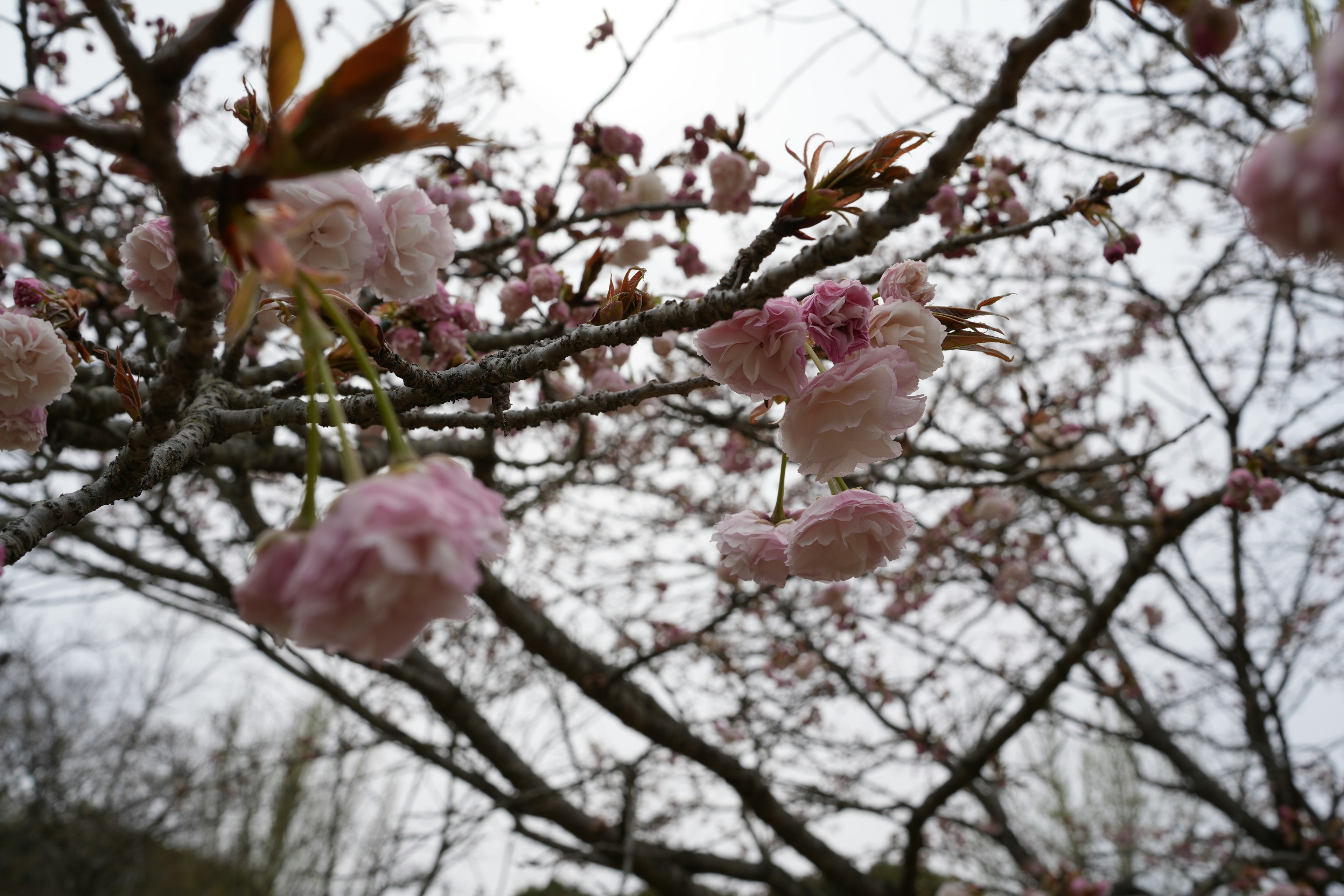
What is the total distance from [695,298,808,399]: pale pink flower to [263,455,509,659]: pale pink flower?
461mm

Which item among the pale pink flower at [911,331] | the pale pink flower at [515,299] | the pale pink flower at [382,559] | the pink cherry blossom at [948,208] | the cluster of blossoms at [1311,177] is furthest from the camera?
the pink cherry blossom at [948,208]

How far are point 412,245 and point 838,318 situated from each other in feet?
2.28

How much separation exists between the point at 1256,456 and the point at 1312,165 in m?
2.07

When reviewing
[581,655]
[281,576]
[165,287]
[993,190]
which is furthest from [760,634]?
[281,576]

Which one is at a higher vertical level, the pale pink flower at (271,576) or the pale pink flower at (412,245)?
the pale pink flower at (412,245)

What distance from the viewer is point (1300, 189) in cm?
37

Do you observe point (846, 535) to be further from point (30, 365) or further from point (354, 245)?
point (30, 365)

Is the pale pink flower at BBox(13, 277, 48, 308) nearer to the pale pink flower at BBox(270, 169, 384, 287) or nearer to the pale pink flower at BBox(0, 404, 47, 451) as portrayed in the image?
the pale pink flower at BBox(0, 404, 47, 451)

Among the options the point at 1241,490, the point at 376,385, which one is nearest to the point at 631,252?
the point at 1241,490

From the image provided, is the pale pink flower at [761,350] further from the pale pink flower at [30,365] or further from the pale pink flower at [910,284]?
the pale pink flower at [30,365]

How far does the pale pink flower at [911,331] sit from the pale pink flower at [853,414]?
3cm

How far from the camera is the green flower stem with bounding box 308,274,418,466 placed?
0.49 metres

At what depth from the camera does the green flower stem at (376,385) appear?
0.49 meters

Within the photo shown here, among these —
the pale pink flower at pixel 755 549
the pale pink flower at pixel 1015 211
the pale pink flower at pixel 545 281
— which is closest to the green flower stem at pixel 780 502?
the pale pink flower at pixel 755 549
